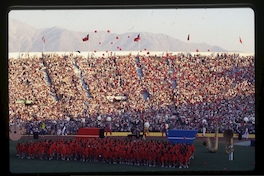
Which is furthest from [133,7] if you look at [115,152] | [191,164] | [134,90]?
[134,90]

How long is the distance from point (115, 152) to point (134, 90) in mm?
8681

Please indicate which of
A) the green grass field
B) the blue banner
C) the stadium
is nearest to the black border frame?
the green grass field

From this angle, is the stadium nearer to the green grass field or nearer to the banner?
the banner

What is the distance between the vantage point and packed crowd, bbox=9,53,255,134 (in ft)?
46.3

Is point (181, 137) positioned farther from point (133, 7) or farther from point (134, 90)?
point (133, 7)

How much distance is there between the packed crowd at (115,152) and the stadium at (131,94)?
4367 mm

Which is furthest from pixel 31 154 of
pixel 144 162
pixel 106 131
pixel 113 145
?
pixel 106 131

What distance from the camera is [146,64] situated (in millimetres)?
16656

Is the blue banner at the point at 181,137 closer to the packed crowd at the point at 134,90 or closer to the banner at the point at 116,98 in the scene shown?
the packed crowd at the point at 134,90

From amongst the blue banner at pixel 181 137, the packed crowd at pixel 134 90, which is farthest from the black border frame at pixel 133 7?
the packed crowd at pixel 134 90

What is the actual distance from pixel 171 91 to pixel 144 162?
9.24m

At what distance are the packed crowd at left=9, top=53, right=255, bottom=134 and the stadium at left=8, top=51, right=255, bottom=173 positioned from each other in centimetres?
3

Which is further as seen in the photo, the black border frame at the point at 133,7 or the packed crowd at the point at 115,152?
the packed crowd at the point at 115,152

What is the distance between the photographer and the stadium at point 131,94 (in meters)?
13.1
